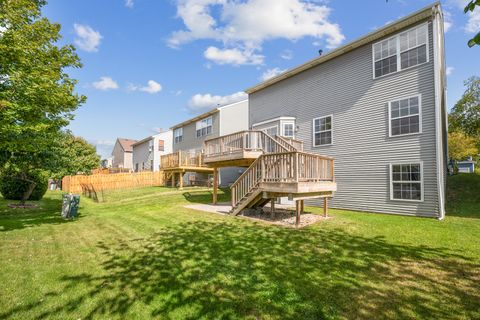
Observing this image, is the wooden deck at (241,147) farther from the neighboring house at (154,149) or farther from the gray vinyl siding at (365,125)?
the neighboring house at (154,149)

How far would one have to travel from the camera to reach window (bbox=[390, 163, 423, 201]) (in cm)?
1019

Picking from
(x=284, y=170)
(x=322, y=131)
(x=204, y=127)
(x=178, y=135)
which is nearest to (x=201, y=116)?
(x=204, y=127)

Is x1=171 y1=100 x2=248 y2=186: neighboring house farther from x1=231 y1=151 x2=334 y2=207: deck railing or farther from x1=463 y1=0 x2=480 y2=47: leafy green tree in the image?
x1=463 y1=0 x2=480 y2=47: leafy green tree

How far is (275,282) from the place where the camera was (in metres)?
4.30

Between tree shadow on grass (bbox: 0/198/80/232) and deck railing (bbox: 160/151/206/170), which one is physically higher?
deck railing (bbox: 160/151/206/170)

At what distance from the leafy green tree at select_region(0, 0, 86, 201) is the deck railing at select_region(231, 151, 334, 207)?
7.33 metres

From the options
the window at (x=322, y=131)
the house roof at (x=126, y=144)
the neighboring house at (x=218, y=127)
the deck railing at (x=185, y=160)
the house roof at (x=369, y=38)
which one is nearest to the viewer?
the house roof at (x=369, y=38)

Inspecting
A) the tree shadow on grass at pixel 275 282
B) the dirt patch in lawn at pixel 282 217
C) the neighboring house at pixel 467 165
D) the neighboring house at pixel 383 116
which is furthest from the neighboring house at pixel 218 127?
the neighboring house at pixel 467 165

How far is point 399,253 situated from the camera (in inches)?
224

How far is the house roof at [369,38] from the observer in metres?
9.95

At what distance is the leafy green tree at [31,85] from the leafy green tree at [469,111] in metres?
28.1

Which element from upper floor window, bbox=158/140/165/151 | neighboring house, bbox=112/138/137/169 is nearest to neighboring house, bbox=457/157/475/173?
upper floor window, bbox=158/140/165/151

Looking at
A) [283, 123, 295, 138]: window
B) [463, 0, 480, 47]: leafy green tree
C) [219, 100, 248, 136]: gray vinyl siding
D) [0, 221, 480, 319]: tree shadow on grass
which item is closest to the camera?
[463, 0, 480, 47]: leafy green tree

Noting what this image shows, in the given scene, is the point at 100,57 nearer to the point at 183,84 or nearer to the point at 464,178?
the point at 183,84
